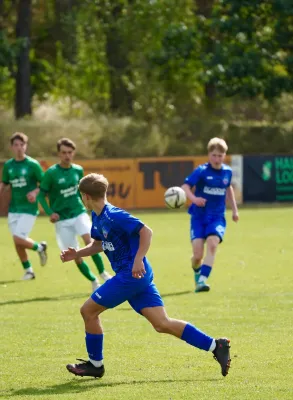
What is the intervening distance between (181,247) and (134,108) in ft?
79.6

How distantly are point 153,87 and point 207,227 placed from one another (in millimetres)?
30377

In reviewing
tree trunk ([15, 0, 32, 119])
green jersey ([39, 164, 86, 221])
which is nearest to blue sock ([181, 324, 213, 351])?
green jersey ([39, 164, 86, 221])

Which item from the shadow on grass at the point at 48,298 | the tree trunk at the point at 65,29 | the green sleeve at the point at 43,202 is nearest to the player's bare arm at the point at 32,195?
the green sleeve at the point at 43,202

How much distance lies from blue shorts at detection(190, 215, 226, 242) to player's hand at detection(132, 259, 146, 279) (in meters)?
5.60

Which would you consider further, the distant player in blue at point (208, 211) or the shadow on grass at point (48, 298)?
the distant player in blue at point (208, 211)

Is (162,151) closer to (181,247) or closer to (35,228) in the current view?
(35,228)

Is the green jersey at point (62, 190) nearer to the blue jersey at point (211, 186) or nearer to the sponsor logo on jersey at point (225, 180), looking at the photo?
the blue jersey at point (211, 186)

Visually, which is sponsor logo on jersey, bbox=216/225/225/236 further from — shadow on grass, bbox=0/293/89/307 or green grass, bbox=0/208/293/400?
shadow on grass, bbox=0/293/89/307

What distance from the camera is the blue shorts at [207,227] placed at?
504 inches

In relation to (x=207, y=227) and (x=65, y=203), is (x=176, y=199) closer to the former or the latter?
(x=207, y=227)

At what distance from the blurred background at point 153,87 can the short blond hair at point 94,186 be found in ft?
74.4

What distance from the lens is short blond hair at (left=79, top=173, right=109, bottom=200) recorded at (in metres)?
7.33

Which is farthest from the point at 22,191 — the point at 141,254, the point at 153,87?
the point at 153,87

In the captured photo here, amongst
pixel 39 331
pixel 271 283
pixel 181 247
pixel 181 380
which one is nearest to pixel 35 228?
pixel 181 247
